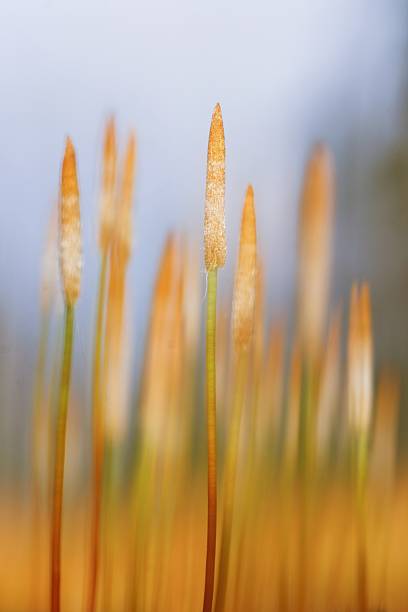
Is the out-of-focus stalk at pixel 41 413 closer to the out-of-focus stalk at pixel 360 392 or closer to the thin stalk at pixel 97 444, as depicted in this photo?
the thin stalk at pixel 97 444

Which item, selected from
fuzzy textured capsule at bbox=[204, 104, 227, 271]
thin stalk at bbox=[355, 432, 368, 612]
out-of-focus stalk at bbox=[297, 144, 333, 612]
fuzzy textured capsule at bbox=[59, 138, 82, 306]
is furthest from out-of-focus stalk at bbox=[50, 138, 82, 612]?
thin stalk at bbox=[355, 432, 368, 612]

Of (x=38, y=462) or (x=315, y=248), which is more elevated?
(x=315, y=248)

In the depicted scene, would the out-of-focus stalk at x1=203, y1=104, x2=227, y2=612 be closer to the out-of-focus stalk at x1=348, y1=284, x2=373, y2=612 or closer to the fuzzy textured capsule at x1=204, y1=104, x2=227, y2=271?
the fuzzy textured capsule at x1=204, y1=104, x2=227, y2=271

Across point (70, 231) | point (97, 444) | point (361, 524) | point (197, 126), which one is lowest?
point (361, 524)

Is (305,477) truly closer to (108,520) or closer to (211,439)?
(211,439)

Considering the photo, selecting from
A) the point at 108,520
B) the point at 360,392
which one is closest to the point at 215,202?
the point at 360,392

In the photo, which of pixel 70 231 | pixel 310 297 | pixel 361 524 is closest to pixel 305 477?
pixel 361 524
